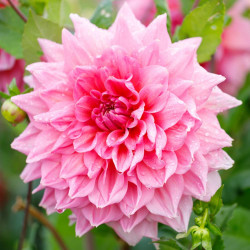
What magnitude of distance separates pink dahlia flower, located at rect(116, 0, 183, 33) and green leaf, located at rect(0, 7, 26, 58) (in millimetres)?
284

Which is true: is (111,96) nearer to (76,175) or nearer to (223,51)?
(76,175)

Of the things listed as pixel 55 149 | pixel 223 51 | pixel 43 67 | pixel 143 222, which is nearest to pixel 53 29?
pixel 43 67

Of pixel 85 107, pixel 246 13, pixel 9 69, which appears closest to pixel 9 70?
pixel 9 69

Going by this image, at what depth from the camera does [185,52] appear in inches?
23.0

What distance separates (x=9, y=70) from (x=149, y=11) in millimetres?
333

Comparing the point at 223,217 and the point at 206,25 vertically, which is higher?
the point at 206,25

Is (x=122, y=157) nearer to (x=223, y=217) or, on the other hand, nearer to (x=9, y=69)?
(x=223, y=217)


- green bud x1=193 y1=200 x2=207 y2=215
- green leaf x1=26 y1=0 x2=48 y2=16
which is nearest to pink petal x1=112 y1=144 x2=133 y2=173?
green bud x1=193 y1=200 x2=207 y2=215

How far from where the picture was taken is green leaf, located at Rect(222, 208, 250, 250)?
2.83 ft

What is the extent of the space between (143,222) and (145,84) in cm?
19

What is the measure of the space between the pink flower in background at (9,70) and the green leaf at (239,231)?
47cm

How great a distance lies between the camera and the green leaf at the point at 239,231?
0.86 m

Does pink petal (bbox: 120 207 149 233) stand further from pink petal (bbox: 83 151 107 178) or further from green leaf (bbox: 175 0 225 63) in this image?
green leaf (bbox: 175 0 225 63)

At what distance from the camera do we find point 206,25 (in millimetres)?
705
